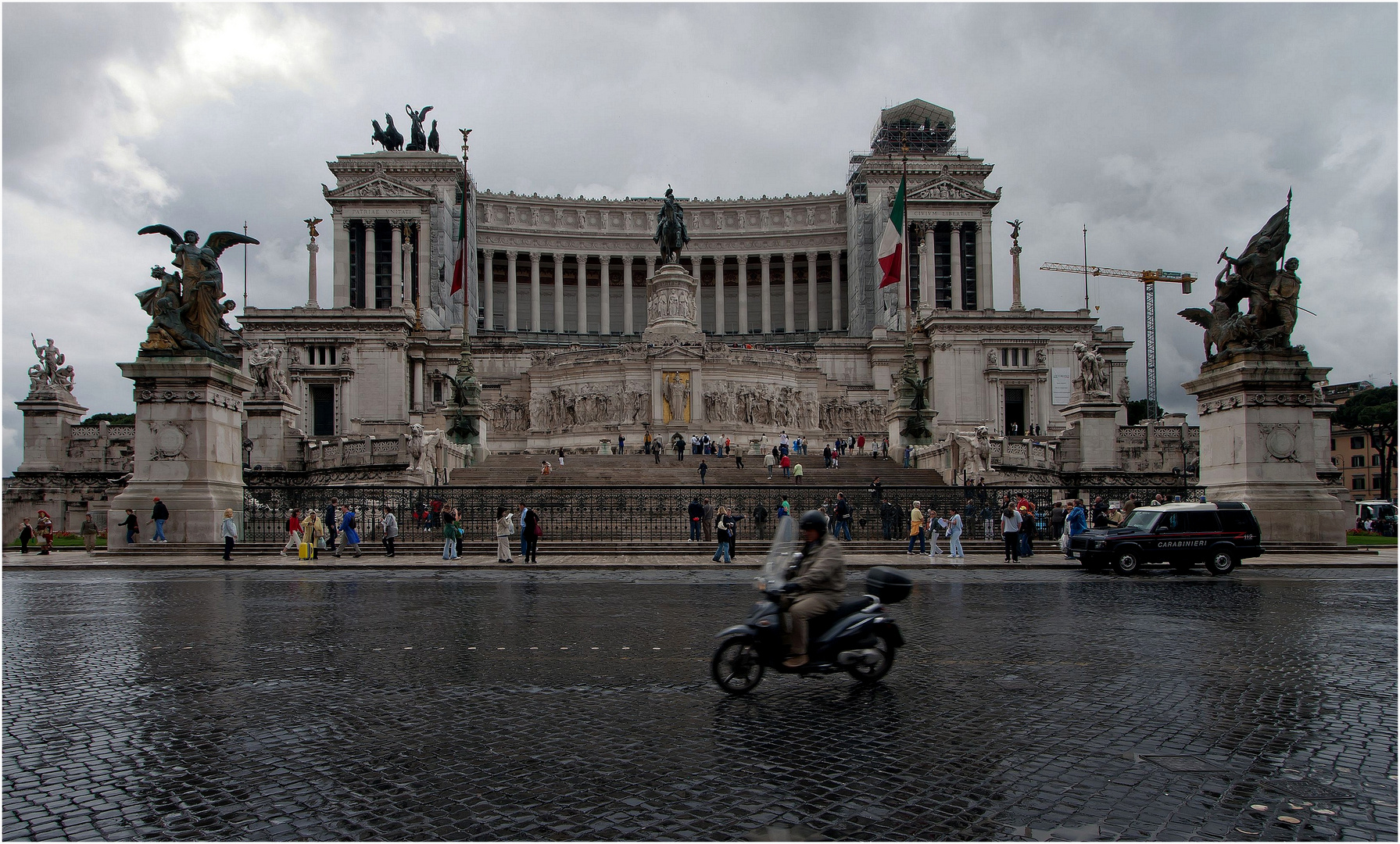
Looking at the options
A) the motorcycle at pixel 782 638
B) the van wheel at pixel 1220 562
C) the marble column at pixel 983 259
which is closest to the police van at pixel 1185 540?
the van wheel at pixel 1220 562

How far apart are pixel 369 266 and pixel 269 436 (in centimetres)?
4404

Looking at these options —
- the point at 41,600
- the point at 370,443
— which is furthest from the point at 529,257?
the point at 41,600

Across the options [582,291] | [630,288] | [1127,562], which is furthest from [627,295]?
[1127,562]

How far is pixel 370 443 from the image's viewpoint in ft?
119

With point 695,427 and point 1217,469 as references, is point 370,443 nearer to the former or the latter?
point 695,427

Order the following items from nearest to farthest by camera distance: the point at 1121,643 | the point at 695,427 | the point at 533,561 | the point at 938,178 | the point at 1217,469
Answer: the point at 1121,643 < the point at 533,561 < the point at 1217,469 < the point at 695,427 < the point at 938,178

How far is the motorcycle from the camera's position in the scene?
808cm

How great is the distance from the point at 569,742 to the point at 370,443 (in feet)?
104

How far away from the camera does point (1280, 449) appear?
24953 millimetres

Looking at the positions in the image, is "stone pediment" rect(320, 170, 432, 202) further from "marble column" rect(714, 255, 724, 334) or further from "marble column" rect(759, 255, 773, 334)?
"marble column" rect(759, 255, 773, 334)

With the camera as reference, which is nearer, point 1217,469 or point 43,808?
point 43,808

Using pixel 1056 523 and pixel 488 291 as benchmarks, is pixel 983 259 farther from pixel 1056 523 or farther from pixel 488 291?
pixel 1056 523

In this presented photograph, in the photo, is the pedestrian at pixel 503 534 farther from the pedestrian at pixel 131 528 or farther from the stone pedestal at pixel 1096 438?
the stone pedestal at pixel 1096 438

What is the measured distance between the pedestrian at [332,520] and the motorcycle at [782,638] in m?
19.9
